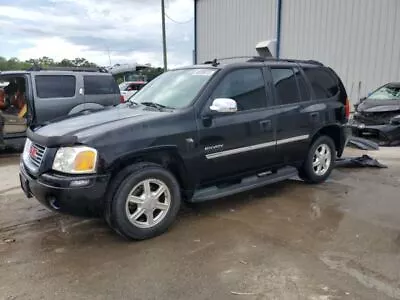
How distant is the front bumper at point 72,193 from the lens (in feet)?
12.1

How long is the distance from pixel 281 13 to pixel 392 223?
49.3 ft

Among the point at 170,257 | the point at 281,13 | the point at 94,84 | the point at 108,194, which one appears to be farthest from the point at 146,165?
the point at 281,13

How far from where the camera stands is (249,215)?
4805 millimetres

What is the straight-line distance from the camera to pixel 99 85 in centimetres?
957

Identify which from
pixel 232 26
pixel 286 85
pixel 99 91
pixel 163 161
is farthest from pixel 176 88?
pixel 232 26

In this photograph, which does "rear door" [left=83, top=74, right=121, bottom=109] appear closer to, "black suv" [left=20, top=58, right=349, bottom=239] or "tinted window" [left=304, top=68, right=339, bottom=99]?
"black suv" [left=20, top=58, right=349, bottom=239]

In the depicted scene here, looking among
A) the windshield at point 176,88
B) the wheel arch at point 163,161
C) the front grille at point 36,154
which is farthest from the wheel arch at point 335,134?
the front grille at point 36,154

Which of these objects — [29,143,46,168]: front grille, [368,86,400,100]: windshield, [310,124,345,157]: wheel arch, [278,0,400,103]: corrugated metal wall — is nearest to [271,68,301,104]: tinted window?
[310,124,345,157]: wheel arch

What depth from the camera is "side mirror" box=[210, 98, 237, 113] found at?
4402 mm

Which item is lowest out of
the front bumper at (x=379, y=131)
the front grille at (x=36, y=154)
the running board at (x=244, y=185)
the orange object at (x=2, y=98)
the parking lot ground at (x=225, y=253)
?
the parking lot ground at (x=225, y=253)

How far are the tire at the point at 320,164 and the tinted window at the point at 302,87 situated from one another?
667 millimetres

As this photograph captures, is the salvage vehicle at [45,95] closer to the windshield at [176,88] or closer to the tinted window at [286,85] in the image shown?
the windshield at [176,88]

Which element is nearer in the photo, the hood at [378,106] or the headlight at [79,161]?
the headlight at [79,161]

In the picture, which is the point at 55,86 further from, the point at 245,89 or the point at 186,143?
the point at 186,143
